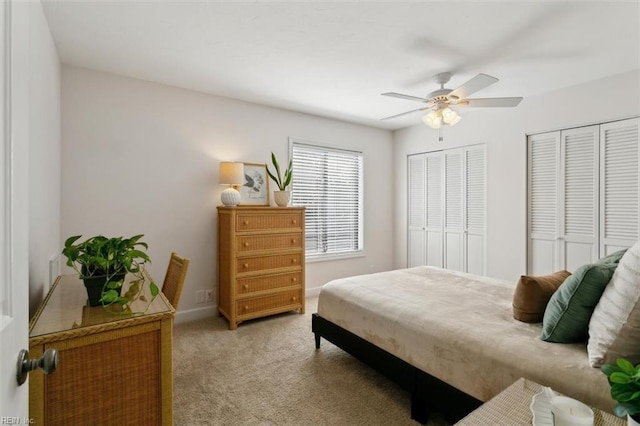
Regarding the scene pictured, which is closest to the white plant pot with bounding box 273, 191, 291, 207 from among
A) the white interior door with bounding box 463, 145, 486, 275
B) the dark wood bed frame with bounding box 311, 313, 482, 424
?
the dark wood bed frame with bounding box 311, 313, 482, 424

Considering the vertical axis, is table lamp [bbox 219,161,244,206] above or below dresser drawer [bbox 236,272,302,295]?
above

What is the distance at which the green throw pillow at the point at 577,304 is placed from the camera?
1508 mm

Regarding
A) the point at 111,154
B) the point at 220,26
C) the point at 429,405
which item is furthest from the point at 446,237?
the point at 111,154

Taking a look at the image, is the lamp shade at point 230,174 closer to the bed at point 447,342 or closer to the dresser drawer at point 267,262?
the dresser drawer at point 267,262

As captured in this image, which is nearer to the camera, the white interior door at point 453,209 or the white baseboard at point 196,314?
the white baseboard at point 196,314

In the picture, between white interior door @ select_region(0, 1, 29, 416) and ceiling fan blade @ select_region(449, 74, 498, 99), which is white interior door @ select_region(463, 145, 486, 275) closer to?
ceiling fan blade @ select_region(449, 74, 498, 99)

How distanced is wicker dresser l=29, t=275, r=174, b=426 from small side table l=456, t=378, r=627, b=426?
4.05 feet

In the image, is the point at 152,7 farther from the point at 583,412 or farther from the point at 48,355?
the point at 583,412

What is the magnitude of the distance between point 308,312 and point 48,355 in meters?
3.29

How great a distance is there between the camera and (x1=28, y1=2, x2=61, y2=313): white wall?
5.95ft

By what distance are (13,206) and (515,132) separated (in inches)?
177

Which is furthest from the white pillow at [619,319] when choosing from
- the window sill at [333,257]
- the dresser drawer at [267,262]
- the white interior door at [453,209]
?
the window sill at [333,257]

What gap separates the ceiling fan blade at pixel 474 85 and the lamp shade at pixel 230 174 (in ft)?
7.29

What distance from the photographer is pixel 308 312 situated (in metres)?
3.88
